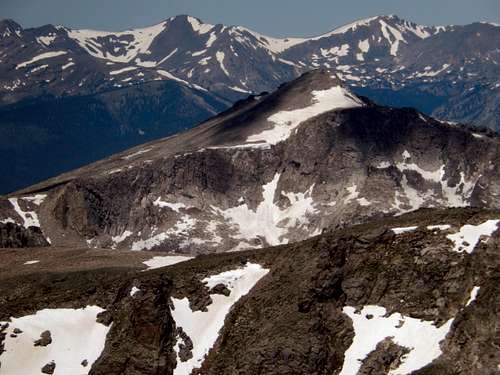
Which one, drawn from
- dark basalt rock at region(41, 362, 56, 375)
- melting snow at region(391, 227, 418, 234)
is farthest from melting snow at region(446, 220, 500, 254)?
dark basalt rock at region(41, 362, 56, 375)

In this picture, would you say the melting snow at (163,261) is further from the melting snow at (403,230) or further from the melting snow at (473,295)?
the melting snow at (473,295)

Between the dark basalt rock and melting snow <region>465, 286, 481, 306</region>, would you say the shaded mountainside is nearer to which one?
melting snow <region>465, 286, 481, 306</region>

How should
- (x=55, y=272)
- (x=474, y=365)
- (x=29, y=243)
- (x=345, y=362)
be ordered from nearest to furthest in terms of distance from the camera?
(x=474, y=365), (x=345, y=362), (x=55, y=272), (x=29, y=243)

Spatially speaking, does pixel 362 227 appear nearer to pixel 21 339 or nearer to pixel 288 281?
pixel 288 281

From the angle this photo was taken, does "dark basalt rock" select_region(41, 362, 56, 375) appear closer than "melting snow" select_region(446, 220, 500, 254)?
No

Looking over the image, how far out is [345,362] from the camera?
80.0 meters

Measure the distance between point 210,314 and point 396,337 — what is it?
813 inches

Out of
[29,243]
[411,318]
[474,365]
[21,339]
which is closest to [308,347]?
[411,318]

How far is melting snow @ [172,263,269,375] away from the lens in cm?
8669

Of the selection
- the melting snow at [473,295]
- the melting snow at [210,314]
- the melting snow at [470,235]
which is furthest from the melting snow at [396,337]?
the melting snow at [210,314]

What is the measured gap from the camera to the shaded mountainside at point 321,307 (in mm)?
77312

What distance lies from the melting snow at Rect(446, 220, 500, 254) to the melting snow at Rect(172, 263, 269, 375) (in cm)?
2072

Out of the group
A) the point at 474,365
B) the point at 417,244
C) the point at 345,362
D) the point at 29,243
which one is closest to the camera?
the point at 474,365

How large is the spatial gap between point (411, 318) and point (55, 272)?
47.3 m
